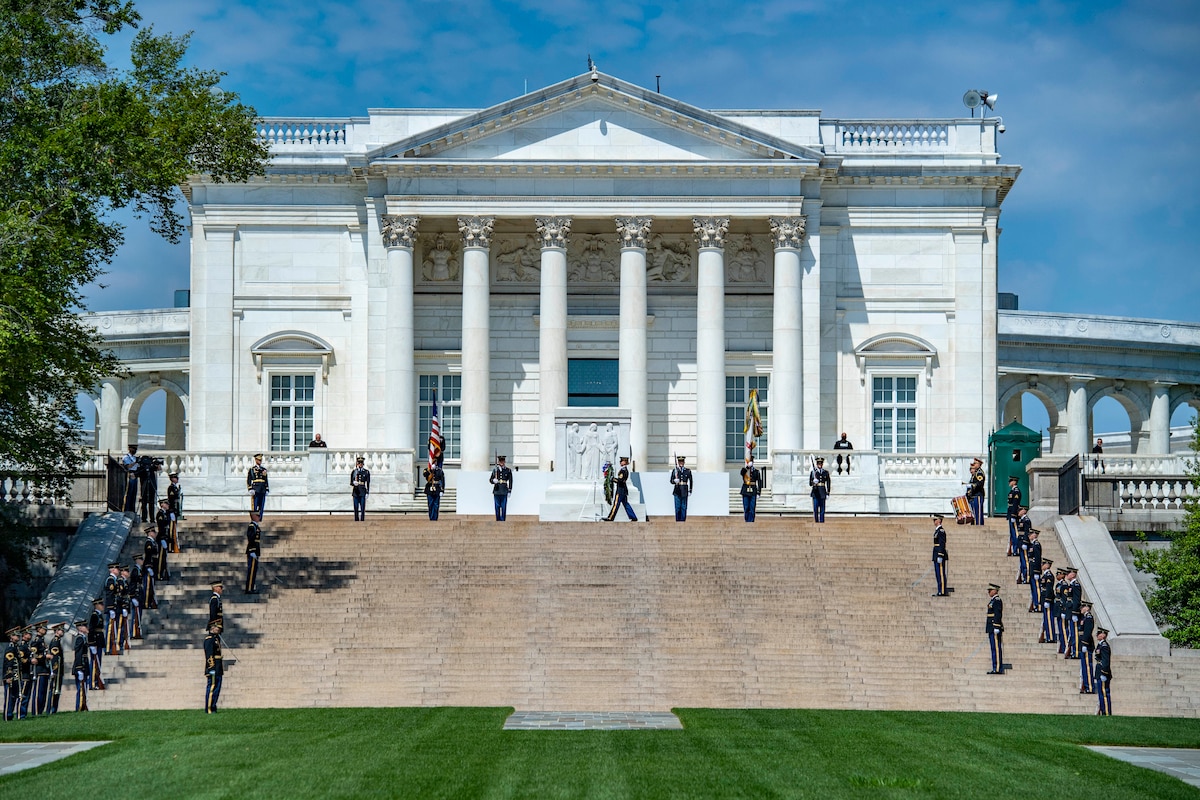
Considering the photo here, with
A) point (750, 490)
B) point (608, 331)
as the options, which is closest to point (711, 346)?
point (608, 331)

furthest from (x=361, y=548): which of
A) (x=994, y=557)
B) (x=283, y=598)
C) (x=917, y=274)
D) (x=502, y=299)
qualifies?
(x=917, y=274)

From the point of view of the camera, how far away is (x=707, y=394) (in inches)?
2111

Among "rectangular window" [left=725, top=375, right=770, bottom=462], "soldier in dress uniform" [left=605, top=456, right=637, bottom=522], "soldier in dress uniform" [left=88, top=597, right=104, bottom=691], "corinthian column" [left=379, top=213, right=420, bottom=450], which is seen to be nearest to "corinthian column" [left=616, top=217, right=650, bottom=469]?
"rectangular window" [left=725, top=375, right=770, bottom=462]

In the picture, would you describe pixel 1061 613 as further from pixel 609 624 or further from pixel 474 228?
pixel 474 228

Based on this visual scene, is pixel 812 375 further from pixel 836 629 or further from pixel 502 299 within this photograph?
pixel 836 629

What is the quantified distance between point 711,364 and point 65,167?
932 inches

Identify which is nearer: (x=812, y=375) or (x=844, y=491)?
(x=844, y=491)

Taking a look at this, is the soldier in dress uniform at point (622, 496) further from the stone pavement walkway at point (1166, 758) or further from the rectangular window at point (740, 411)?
the stone pavement walkway at point (1166, 758)

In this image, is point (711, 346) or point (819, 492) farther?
point (711, 346)

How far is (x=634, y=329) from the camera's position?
176 ft

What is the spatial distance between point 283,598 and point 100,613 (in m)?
4.28

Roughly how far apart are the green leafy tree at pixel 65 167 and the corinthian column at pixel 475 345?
48.9 feet

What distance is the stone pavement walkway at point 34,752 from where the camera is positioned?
23.3 m

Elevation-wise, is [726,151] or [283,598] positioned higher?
[726,151]
